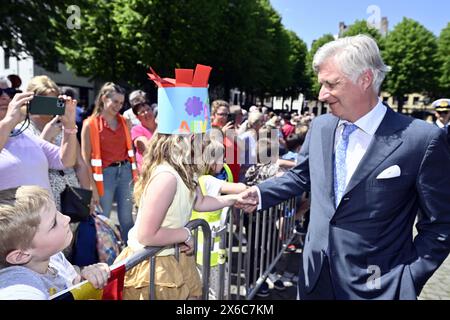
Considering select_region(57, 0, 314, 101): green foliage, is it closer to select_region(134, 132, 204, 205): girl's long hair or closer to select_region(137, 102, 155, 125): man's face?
select_region(137, 102, 155, 125): man's face

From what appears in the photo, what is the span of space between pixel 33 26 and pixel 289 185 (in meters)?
15.2

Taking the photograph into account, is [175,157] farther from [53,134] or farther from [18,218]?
[53,134]

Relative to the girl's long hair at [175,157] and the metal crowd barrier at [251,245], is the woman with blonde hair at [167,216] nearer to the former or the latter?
the girl's long hair at [175,157]

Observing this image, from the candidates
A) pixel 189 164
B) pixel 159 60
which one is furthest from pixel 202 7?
pixel 189 164

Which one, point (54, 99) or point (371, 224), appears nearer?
point (371, 224)

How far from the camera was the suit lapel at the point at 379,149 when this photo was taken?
196 centimetres

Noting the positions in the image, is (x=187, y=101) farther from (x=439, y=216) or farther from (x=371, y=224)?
(x=439, y=216)

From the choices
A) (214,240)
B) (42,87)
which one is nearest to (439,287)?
(214,240)

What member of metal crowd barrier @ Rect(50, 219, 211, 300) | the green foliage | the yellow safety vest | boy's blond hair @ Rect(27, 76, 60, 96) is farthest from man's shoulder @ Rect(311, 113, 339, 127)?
the green foliage

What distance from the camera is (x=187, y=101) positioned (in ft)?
8.55

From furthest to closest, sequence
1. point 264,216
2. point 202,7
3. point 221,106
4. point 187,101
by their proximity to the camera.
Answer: point 202,7 < point 221,106 < point 264,216 < point 187,101

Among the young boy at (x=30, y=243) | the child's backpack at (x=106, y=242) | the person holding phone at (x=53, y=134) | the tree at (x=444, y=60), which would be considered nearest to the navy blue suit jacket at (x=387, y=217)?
the young boy at (x=30, y=243)

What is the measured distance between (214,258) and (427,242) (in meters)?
1.68

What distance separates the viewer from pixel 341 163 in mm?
2150
